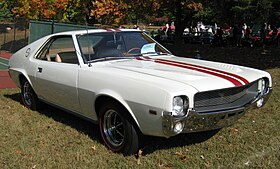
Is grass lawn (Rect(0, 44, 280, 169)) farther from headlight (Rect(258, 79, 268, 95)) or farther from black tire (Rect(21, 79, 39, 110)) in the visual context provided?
headlight (Rect(258, 79, 268, 95))

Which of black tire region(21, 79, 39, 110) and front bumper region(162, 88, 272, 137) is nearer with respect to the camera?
front bumper region(162, 88, 272, 137)

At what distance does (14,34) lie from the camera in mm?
15672

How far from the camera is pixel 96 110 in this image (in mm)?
4387

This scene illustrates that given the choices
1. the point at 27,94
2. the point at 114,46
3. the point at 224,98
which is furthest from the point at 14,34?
the point at 224,98

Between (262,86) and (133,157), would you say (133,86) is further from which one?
(262,86)

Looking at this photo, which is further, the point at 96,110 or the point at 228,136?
the point at 228,136

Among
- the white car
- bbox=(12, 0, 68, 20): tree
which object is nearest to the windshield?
the white car

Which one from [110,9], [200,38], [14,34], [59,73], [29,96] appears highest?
[110,9]

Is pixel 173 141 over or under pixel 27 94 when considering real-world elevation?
under

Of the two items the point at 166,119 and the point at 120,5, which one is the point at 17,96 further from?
the point at 120,5

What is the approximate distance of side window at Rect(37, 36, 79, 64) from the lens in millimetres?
4930

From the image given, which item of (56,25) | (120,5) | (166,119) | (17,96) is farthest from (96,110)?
(120,5)

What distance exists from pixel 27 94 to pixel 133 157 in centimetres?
303

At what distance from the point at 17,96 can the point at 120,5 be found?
1479 centimetres
